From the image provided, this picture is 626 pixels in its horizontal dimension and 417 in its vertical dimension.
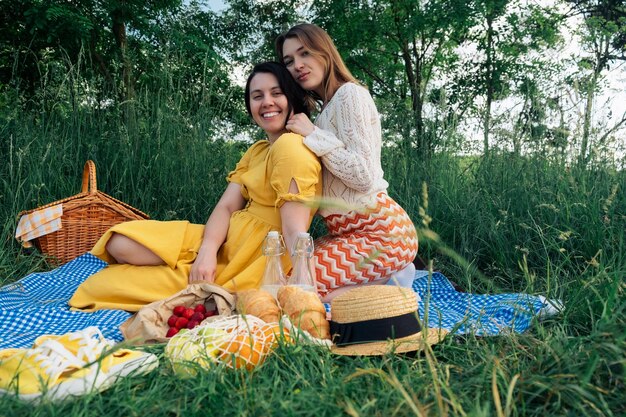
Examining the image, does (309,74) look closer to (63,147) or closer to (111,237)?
(111,237)

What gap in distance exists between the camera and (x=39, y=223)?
3.08 metres

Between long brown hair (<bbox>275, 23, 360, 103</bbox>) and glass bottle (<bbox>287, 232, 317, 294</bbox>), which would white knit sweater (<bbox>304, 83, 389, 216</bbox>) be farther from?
glass bottle (<bbox>287, 232, 317, 294</bbox>)

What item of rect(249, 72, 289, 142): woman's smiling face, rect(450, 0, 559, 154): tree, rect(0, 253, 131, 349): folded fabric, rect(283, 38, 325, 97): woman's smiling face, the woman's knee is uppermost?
rect(450, 0, 559, 154): tree

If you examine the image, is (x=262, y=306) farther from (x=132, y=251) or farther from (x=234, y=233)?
(x=132, y=251)

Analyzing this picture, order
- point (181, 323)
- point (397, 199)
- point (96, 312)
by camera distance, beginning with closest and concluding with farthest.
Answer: point (181, 323), point (96, 312), point (397, 199)

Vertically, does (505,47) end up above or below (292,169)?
above

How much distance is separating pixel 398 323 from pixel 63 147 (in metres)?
2.98

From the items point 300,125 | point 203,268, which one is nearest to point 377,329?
point 203,268

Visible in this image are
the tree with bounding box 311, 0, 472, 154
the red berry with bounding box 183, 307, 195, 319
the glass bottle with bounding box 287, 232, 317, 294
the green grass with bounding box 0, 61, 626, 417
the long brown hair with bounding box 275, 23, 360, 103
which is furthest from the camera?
the tree with bounding box 311, 0, 472, 154

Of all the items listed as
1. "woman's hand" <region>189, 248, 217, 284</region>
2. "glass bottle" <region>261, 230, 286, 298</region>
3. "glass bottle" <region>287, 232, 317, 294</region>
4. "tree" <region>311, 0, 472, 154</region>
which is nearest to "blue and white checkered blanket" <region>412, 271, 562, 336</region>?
"glass bottle" <region>287, 232, 317, 294</region>

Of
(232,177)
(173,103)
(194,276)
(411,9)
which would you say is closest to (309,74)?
(232,177)

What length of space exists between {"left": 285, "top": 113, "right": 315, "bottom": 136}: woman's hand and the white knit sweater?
3 centimetres

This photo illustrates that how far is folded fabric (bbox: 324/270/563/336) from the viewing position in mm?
1790

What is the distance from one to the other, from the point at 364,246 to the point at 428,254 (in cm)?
52
